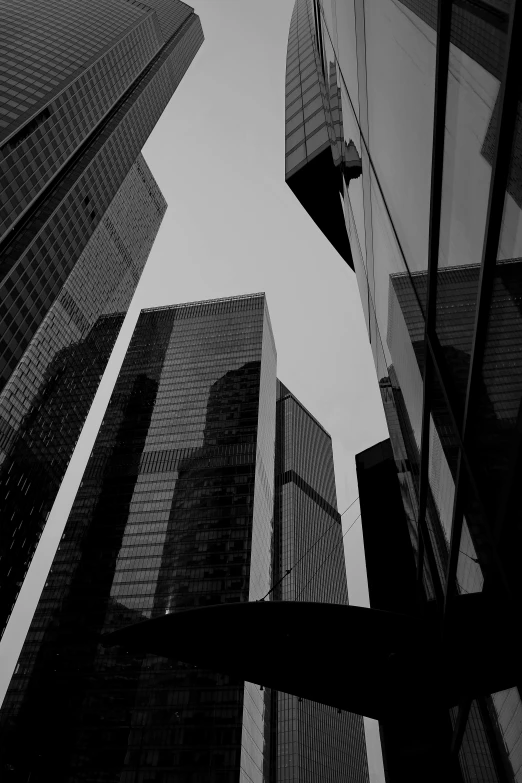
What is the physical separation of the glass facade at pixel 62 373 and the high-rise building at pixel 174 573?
3674 mm

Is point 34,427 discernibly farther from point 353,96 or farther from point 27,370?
point 353,96

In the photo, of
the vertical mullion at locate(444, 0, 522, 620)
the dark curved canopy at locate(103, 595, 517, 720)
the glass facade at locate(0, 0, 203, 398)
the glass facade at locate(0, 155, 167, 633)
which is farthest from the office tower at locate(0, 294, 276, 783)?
the vertical mullion at locate(444, 0, 522, 620)

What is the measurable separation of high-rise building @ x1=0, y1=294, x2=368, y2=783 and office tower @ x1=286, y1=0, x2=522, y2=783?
98514mm

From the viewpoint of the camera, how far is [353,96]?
11.4 m

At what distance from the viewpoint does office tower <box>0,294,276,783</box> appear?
9406cm

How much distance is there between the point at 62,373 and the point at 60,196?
54.2m

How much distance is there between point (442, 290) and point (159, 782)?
105938mm

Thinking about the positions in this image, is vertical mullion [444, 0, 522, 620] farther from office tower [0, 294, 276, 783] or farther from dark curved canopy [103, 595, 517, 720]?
office tower [0, 294, 276, 783]

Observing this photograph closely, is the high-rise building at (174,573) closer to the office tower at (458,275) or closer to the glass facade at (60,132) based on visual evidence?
the glass facade at (60,132)

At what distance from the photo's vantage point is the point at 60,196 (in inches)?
3777

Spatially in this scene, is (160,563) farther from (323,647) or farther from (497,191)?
(497,191)

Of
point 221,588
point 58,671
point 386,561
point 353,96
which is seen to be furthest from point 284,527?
point 353,96

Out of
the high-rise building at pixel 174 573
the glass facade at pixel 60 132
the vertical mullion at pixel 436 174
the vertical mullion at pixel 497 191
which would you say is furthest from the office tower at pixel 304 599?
the vertical mullion at pixel 497 191

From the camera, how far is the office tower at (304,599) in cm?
12794
